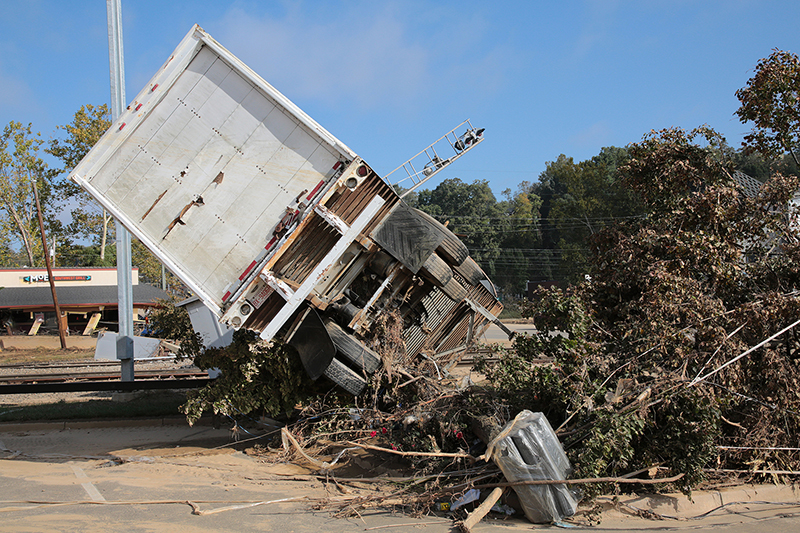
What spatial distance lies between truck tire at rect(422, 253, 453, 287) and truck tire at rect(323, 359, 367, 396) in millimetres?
1656

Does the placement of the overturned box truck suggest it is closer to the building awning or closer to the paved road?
the paved road

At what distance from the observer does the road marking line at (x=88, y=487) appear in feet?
16.4

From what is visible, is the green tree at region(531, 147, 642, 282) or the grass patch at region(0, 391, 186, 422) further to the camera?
the green tree at region(531, 147, 642, 282)

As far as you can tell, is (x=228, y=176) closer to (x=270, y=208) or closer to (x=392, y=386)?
(x=270, y=208)

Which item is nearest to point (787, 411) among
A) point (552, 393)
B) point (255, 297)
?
point (552, 393)

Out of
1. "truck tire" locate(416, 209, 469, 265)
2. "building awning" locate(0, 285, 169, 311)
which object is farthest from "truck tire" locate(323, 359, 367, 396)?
"building awning" locate(0, 285, 169, 311)

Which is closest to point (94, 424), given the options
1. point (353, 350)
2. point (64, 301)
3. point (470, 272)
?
point (353, 350)

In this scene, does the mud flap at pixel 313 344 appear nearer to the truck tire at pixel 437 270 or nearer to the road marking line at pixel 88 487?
the truck tire at pixel 437 270

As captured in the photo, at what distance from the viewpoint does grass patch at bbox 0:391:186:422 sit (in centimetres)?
877

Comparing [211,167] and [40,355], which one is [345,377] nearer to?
[211,167]

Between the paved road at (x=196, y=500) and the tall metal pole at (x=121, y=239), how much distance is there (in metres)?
3.07

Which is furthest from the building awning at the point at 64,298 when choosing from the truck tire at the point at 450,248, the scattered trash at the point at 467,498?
the scattered trash at the point at 467,498

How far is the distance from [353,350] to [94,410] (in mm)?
5593

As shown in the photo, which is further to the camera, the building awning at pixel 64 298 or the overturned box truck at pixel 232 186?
the building awning at pixel 64 298
